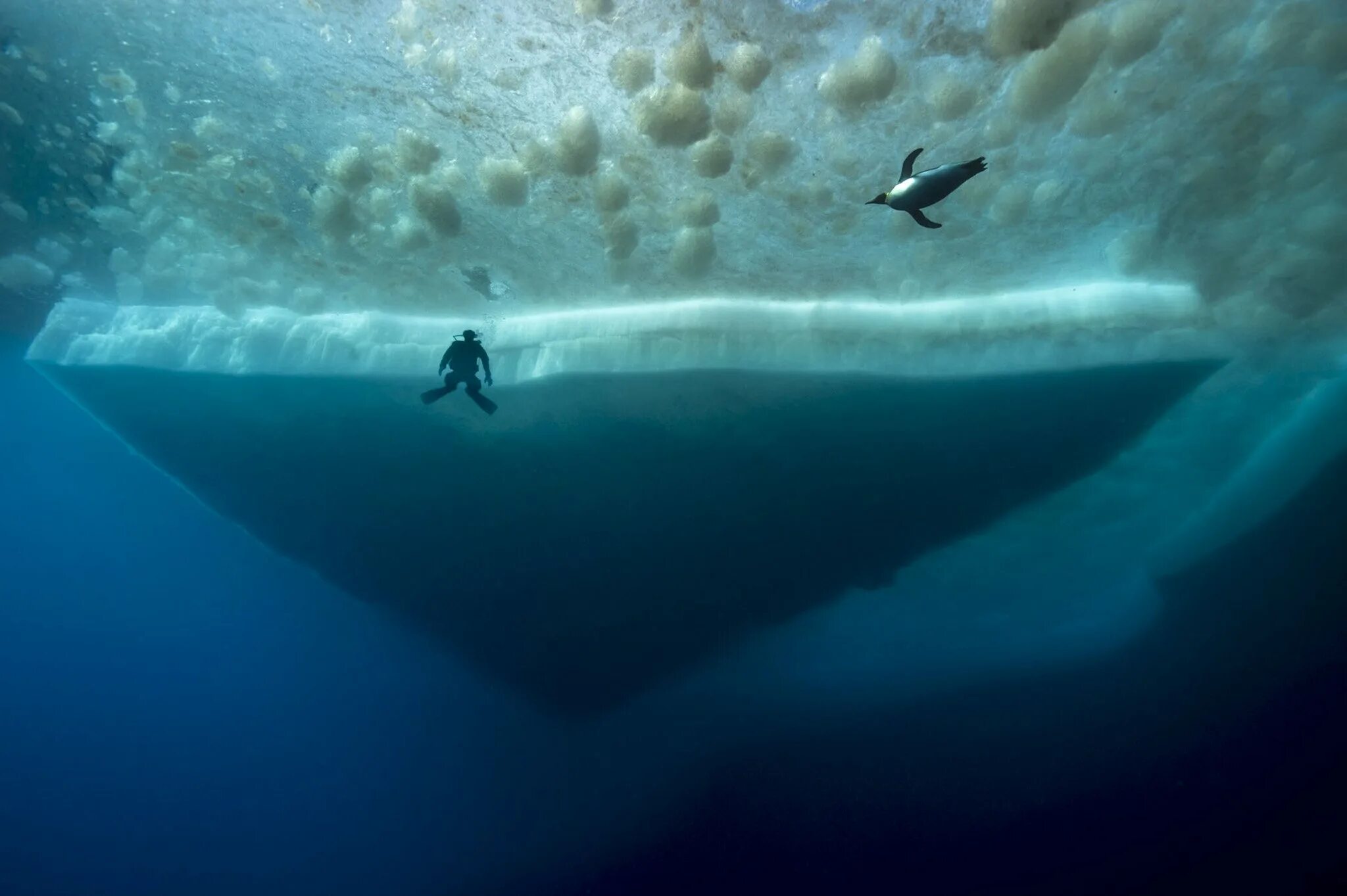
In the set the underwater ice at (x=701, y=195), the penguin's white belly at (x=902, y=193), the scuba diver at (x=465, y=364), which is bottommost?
the penguin's white belly at (x=902, y=193)

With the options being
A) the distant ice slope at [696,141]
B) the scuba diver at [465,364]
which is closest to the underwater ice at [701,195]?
the distant ice slope at [696,141]

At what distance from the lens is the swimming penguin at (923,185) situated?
327cm

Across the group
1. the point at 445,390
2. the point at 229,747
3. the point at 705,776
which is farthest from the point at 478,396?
the point at 229,747

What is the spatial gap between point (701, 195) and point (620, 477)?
5068 mm

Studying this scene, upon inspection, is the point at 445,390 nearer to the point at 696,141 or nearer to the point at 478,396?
the point at 478,396

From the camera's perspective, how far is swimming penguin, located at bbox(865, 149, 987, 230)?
10.7 feet

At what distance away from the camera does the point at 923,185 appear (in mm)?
3367

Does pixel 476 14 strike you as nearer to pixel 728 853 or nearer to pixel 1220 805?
pixel 728 853

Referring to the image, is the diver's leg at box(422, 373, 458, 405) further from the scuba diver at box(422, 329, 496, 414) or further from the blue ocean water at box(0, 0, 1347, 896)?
the blue ocean water at box(0, 0, 1347, 896)

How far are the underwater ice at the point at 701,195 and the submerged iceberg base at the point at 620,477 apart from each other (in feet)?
1.43

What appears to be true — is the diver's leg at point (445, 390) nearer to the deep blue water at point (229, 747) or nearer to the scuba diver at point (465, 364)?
the scuba diver at point (465, 364)

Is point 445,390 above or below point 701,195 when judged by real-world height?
below

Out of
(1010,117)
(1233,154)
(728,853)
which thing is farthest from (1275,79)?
(728,853)

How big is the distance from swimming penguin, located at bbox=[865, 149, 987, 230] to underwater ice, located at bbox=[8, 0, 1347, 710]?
248 centimetres
